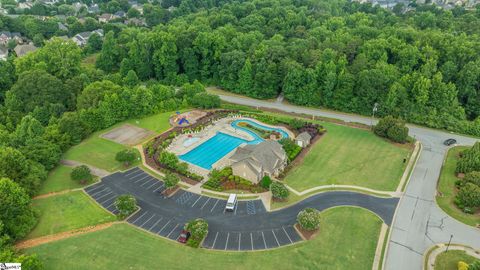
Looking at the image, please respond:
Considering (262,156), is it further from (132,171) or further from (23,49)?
(23,49)

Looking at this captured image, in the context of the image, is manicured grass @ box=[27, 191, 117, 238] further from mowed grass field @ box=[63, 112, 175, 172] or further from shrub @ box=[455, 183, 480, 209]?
shrub @ box=[455, 183, 480, 209]

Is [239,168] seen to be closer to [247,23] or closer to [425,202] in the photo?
[425,202]

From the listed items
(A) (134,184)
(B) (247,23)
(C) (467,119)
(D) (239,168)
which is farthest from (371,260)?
(B) (247,23)

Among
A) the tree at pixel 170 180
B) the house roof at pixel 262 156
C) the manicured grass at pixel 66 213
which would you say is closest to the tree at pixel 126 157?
the manicured grass at pixel 66 213

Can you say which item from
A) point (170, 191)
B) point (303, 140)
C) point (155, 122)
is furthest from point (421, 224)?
point (155, 122)

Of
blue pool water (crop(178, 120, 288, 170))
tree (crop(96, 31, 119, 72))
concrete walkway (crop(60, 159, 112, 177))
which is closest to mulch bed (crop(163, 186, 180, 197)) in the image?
blue pool water (crop(178, 120, 288, 170))

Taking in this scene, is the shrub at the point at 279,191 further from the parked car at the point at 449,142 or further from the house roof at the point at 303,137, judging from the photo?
the parked car at the point at 449,142
